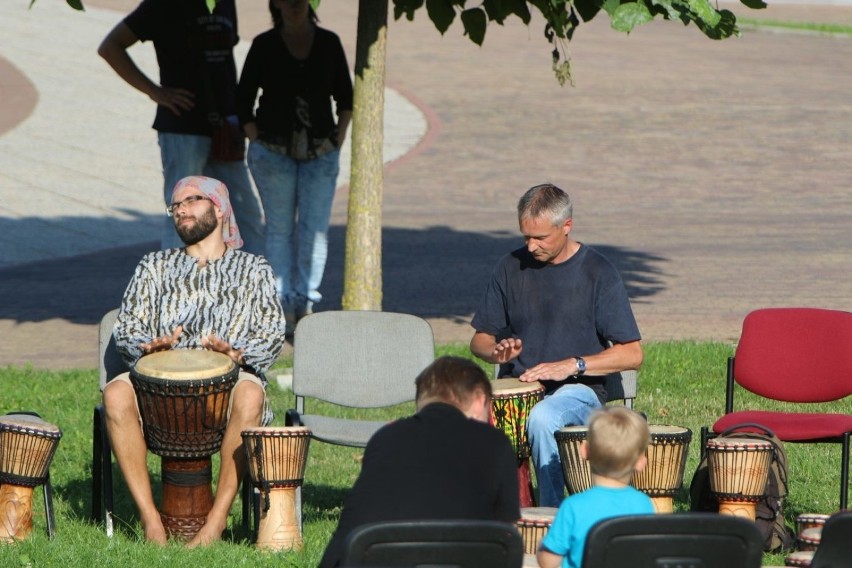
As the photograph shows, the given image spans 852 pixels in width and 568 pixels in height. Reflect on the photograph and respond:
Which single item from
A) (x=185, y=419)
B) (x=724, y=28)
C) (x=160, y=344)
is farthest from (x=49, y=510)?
(x=724, y=28)

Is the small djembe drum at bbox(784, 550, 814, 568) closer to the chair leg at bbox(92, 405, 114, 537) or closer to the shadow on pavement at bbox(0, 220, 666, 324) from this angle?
the chair leg at bbox(92, 405, 114, 537)

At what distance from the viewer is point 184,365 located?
20.0 feet

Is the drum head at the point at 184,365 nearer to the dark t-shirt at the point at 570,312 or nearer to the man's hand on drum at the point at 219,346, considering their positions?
the man's hand on drum at the point at 219,346

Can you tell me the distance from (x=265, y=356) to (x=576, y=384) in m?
1.30

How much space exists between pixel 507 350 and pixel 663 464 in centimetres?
87

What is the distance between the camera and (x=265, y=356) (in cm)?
652

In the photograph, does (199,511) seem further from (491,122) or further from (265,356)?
(491,122)

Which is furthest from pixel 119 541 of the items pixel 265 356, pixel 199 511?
pixel 265 356

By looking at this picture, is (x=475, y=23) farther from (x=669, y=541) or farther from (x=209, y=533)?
(x=669, y=541)

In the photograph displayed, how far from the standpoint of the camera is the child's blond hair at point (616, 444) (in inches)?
173

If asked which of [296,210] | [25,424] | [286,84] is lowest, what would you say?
[25,424]

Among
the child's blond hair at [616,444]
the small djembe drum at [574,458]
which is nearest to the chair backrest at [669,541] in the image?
the child's blond hair at [616,444]

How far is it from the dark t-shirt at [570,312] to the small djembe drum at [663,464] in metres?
0.66

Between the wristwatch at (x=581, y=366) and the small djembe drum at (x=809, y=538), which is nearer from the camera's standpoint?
the small djembe drum at (x=809, y=538)
